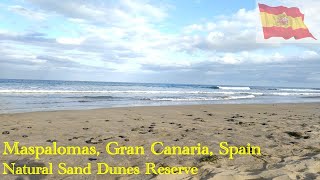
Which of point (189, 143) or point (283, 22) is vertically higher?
point (283, 22)

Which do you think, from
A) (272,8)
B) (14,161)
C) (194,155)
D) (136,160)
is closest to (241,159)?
(194,155)

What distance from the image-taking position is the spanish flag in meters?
8.20

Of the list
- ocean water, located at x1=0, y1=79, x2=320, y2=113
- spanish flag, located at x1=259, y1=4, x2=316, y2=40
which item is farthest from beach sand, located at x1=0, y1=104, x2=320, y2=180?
ocean water, located at x1=0, y1=79, x2=320, y2=113

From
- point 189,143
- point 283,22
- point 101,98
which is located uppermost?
point 283,22

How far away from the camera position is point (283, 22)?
829 centimetres

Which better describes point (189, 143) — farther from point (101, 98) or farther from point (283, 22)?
point (101, 98)

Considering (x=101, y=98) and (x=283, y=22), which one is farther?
(x=101, y=98)

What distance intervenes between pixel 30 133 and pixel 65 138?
1.15 meters

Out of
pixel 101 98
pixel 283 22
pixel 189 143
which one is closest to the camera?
pixel 189 143

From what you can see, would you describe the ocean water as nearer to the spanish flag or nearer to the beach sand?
the beach sand

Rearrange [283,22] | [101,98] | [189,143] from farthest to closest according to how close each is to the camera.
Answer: [101,98], [283,22], [189,143]

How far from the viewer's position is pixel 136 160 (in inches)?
202

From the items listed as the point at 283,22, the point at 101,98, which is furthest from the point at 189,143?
the point at 101,98

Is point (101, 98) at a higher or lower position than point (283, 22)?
lower
